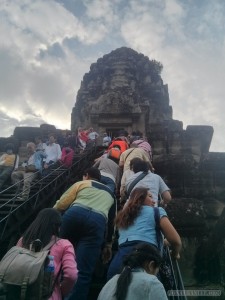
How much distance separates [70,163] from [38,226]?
652 cm

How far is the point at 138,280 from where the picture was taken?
8.87ft

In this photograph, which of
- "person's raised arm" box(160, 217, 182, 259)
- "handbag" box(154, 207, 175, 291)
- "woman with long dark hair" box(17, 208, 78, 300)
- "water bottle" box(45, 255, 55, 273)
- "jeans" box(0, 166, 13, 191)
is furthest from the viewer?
"jeans" box(0, 166, 13, 191)

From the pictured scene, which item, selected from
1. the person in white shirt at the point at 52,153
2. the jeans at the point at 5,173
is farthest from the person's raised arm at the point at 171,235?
the person in white shirt at the point at 52,153

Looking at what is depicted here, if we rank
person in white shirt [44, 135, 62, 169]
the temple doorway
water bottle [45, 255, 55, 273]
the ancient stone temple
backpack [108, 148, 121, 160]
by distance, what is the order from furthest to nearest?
the temple doorway
person in white shirt [44, 135, 62, 169]
backpack [108, 148, 121, 160]
the ancient stone temple
water bottle [45, 255, 55, 273]

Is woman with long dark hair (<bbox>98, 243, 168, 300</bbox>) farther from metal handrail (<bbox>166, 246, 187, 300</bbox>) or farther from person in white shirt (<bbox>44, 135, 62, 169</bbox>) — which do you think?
person in white shirt (<bbox>44, 135, 62, 169</bbox>)

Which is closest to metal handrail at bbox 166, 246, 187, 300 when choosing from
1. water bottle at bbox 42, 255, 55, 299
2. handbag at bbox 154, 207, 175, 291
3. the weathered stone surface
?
handbag at bbox 154, 207, 175, 291

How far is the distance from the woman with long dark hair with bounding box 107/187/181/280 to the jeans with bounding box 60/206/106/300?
516 mm

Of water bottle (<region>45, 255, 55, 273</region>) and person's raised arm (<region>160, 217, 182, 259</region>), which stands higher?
person's raised arm (<region>160, 217, 182, 259</region>)

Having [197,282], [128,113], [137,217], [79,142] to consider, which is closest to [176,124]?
[128,113]

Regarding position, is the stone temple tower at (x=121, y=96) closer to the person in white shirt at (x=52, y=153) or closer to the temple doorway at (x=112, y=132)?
the temple doorway at (x=112, y=132)

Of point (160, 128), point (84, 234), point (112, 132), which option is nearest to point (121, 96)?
point (112, 132)

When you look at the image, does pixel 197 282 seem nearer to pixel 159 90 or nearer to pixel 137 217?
pixel 137 217

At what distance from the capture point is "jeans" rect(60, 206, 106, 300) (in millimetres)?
4215

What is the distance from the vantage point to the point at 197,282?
6.16 m
